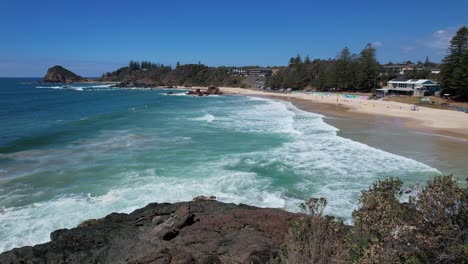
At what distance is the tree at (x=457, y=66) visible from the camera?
53.5m

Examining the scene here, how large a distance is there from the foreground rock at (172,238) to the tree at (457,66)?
53.6m

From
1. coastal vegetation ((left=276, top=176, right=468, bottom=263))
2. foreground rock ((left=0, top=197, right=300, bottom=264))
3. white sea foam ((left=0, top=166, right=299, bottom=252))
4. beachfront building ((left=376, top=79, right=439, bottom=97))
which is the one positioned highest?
beachfront building ((left=376, top=79, right=439, bottom=97))

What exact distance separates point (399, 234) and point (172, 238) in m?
6.79

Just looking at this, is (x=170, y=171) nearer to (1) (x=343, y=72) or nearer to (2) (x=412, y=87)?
(2) (x=412, y=87)

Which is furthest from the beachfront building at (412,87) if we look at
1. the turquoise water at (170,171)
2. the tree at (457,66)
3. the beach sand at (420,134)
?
the turquoise water at (170,171)

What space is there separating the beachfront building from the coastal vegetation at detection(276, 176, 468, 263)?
235ft

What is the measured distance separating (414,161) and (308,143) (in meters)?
8.19

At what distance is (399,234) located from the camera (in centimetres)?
590

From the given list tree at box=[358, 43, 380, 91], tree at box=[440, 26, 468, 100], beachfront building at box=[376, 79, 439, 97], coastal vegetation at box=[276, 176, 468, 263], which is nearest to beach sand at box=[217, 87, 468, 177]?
tree at box=[440, 26, 468, 100]

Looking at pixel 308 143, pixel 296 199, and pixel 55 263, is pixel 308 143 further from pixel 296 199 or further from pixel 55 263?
pixel 55 263

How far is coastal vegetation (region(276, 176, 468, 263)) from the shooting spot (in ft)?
18.3

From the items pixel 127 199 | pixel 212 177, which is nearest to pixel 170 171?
pixel 212 177

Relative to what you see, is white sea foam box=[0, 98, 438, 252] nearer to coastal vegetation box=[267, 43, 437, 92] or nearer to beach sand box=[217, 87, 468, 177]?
beach sand box=[217, 87, 468, 177]

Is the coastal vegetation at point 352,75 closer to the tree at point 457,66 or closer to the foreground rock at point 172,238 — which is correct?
the tree at point 457,66
